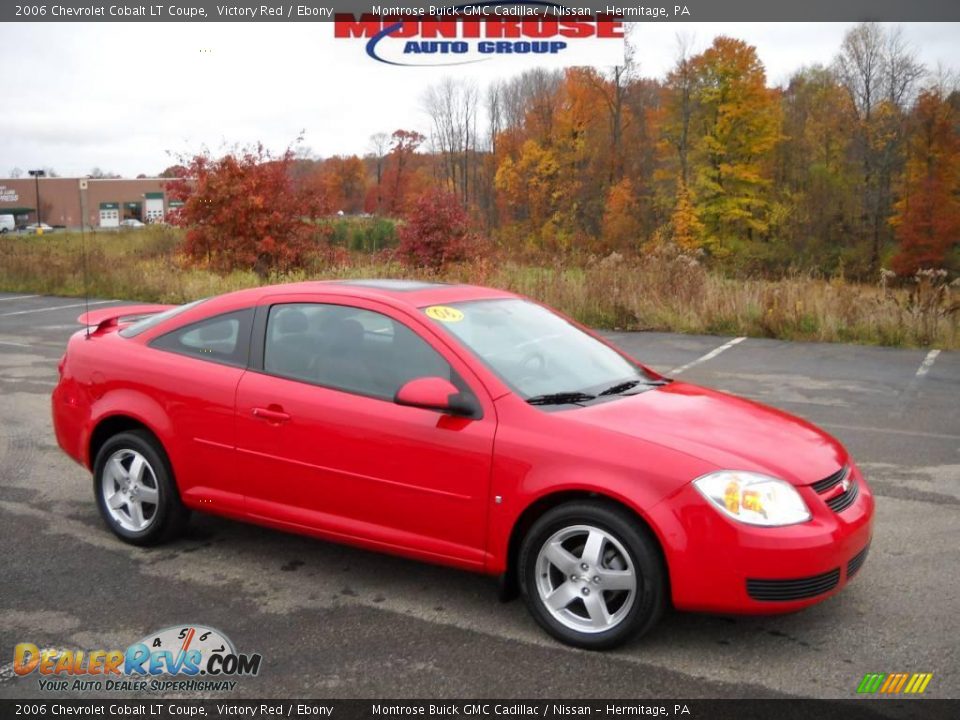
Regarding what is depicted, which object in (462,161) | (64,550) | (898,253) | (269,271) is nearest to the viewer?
(64,550)

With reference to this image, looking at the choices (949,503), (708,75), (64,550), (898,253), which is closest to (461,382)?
(64,550)

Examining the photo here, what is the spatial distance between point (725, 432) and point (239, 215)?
67.8 ft

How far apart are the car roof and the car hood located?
3.46ft

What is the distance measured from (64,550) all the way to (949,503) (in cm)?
534

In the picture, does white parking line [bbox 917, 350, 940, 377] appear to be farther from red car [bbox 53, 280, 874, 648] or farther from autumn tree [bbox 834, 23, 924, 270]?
autumn tree [bbox 834, 23, 924, 270]

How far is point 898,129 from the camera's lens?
52875 millimetres

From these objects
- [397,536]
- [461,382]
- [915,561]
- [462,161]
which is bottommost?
[915,561]

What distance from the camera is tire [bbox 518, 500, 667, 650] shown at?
12.3 ft

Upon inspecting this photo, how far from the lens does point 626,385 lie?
4754mm

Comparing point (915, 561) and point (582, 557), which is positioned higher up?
point (582, 557)

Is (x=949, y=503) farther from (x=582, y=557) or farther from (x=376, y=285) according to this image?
(x=376, y=285)

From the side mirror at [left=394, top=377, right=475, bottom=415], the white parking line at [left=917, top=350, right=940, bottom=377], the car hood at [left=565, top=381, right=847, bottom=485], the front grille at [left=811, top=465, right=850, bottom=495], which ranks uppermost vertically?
the side mirror at [left=394, top=377, right=475, bottom=415]

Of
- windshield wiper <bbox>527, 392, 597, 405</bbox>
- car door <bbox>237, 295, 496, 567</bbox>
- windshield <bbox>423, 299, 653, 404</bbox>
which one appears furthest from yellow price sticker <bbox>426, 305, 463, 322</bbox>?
windshield wiper <bbox>527, 392, 597, 405</bbox>

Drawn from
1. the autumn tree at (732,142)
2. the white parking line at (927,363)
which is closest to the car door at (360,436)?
the white parking line at (927,363)
